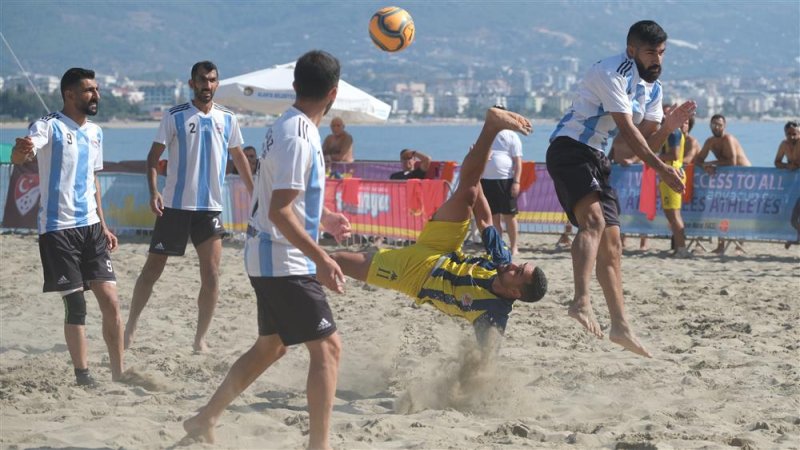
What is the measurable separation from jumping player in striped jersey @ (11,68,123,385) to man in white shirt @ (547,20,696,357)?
8.76ft

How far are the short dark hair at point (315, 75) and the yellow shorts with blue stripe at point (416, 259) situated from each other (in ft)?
6.63

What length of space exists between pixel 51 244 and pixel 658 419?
3.43m

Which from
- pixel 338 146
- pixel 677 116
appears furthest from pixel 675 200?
pixel 677 116

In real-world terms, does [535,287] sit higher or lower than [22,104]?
lower

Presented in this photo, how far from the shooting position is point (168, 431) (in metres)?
5.21

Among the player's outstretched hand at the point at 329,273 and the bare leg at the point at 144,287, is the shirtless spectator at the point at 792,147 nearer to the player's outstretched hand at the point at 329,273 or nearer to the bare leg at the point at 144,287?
the bare leg at the point at 144,287

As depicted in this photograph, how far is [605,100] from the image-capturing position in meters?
6.22

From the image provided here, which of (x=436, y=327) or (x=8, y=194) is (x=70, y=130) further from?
(x=8, y=194)

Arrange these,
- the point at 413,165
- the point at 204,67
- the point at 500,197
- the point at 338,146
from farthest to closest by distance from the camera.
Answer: the point at 338,146, the point at 413,165, the point at 500,197, the point at 204,67

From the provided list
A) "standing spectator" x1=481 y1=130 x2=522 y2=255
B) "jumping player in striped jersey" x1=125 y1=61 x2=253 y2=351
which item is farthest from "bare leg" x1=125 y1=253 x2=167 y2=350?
"standing spectator" x1=481 y1=130 x2=522 y2=255

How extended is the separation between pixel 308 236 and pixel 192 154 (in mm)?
3138

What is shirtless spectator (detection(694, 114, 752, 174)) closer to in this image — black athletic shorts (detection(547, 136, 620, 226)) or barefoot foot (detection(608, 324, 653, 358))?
black athletic shorts (detection(547, 136, 620, 226))

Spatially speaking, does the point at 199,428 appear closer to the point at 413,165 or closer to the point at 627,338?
the point at 627,338

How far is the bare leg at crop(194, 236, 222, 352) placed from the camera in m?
7.29
